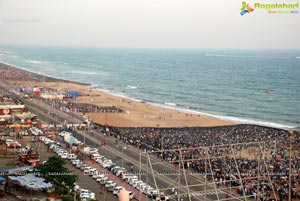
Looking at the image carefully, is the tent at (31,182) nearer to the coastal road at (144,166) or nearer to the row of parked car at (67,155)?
the row of parked car at (67,155)

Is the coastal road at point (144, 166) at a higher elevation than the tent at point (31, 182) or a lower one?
lower

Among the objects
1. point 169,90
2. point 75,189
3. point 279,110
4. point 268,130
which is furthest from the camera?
point 169,90

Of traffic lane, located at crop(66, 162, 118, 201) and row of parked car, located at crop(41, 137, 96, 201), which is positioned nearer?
row of parked car, located at crop(41, 137, 96, 201)

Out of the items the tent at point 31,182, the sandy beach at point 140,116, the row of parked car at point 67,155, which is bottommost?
the sandy beach at point 140,116

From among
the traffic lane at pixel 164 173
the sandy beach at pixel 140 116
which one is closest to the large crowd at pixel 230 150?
the traffic lane at pixel 164 173

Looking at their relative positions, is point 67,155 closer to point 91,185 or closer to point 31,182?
point 91,185

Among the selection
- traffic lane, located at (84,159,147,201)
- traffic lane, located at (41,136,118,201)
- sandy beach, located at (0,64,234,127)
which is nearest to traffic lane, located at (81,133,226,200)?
traffic lane, located at (84,159,147,201)


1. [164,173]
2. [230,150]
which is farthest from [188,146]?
[164,173]

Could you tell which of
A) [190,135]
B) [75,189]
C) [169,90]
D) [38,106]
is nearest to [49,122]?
[38,106]

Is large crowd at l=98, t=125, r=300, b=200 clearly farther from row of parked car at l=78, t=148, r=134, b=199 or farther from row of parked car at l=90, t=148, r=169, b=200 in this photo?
row of parked car at l=78, t=148, r=134, b=199

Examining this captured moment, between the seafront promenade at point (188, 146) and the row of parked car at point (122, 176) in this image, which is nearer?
the row of parked car at point (122, 176)

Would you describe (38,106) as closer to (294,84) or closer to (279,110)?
(279,110)
